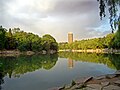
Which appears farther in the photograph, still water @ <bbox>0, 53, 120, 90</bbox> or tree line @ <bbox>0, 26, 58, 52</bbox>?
tree line @ <bbox>0, 26, 58, 52</bbox>

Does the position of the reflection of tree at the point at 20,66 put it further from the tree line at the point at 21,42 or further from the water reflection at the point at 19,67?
the tree line at the point at 21,42

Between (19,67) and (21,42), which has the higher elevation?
(21,42)

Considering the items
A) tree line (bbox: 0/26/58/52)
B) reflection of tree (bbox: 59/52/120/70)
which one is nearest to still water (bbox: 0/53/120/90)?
reflection of tree (bbox: 59/52/120/70)

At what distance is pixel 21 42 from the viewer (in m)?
84.0

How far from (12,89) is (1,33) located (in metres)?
55.2

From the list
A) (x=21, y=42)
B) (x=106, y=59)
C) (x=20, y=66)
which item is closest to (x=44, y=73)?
(x=20, y=66)

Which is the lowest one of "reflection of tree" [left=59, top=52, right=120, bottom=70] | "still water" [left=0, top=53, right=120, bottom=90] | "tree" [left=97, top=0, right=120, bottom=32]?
"still water" [left=0, top=53, right=120, bottom=90]

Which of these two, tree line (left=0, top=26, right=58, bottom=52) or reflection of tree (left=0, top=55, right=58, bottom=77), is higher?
tree line (left=0, top=26, right=58, bottom=52)

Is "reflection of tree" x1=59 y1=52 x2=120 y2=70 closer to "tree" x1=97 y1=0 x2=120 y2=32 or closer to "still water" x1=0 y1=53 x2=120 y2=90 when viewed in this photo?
"still water" x1=0 y1=53 x2=120 y2=90

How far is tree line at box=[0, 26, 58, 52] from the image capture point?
72.4 m

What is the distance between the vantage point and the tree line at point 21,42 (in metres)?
72.4

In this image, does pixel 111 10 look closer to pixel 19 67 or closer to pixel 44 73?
pixel 44 73

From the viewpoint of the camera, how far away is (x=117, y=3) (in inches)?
470

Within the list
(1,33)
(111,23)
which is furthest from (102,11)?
(1,33)
